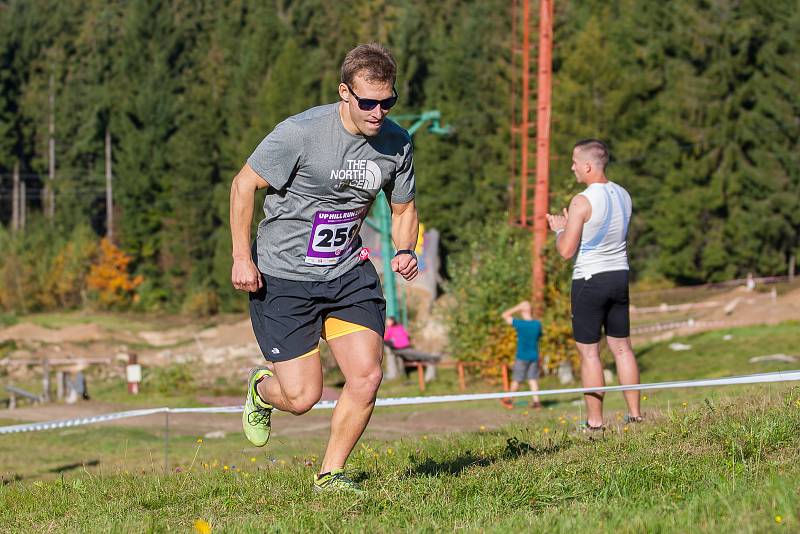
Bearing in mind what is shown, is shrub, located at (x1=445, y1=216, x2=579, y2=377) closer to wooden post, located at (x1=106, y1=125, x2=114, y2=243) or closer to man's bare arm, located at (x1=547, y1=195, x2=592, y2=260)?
man's bare arm, located at (x1=547, y1=195, x2=592, y2=260)

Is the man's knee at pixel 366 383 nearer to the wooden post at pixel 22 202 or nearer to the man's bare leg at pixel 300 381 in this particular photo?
A: the man's bare leg at pixel 300 381

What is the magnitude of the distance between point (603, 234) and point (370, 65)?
120 inches

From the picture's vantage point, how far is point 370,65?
5.70 m

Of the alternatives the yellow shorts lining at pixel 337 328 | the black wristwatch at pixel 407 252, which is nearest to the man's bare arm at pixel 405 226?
the black wristwatch at pixel 407 252

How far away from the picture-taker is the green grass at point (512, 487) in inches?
177

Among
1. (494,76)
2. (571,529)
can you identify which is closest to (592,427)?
(571,529)

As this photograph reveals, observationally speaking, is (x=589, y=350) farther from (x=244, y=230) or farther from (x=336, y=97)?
(x=336, y=97)


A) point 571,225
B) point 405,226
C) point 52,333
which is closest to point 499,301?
point 571,225

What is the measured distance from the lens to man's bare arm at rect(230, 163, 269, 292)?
19.1 ft

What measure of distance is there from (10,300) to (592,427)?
61.4 m

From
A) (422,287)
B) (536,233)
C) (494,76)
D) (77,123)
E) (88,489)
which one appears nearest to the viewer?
(88,489)

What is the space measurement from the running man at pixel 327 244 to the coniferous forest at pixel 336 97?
157ft

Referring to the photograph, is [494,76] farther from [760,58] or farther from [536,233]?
[536,233]

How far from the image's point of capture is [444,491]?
17.4 feet
